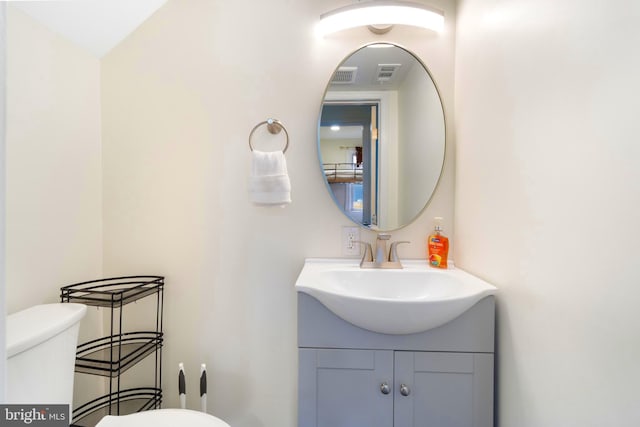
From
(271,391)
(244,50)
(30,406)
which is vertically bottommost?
(271,391)

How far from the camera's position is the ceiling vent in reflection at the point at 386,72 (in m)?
1.37

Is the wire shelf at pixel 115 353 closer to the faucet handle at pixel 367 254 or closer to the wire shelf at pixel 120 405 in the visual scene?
the wire shelf at pixel 120 405

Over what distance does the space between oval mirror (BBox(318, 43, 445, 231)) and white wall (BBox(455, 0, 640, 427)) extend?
0.27 m

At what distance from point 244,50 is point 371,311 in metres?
1.27

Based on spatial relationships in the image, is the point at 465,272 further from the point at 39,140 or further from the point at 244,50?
the point at 39,140

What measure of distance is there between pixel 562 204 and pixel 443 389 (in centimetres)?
67

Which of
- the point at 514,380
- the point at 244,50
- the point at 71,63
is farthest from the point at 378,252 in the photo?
the point at 71,63

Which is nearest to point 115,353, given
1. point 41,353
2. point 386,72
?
point 41,353

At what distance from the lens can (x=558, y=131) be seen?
747mm

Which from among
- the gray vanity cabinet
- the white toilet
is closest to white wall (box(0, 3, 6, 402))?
the white toilet

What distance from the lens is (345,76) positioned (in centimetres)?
138

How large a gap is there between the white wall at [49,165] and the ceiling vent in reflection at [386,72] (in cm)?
132

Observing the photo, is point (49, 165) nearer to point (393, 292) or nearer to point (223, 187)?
point (223, 187)

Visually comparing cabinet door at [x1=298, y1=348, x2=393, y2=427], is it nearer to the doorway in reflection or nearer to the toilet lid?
the toilet lid
